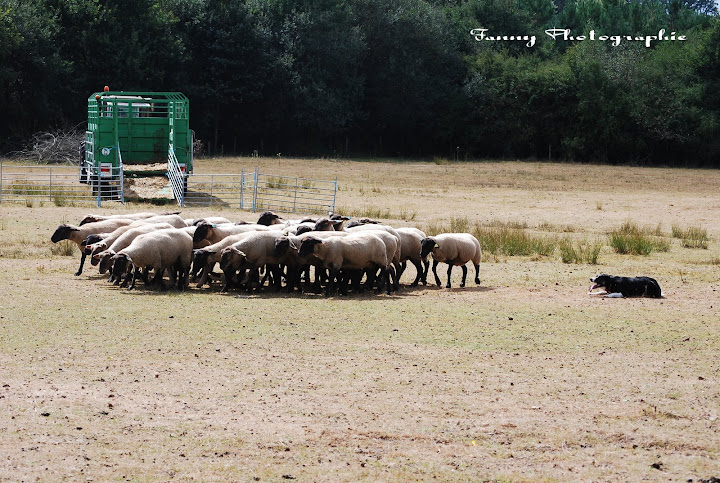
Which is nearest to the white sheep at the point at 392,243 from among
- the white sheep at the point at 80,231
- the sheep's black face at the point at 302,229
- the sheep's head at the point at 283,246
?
the sheep's black face at the point at 302,229

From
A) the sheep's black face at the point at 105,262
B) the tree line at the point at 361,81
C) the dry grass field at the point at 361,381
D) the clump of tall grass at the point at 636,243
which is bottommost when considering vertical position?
the dry grass field at the point at 361,381

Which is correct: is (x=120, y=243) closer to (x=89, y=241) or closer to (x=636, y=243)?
(x=89, y=241)

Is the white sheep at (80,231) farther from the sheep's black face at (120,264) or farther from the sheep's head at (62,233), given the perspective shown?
the sheep's black face at (120,264)

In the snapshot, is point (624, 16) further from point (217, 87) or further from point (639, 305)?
point (639, 305)

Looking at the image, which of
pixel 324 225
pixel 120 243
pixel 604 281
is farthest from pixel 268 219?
pixel 604 281

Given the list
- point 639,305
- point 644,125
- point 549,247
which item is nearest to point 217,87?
point 644,125

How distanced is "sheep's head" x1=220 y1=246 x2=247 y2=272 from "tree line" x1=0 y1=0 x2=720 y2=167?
37793 mm

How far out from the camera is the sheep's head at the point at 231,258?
14.8 m

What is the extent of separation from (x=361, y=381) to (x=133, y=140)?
2273 centimetres

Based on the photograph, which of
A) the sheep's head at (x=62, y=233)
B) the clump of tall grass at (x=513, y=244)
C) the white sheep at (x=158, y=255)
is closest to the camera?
the white sheep at (x=158, y=255)

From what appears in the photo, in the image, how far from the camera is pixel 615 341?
37.7ft

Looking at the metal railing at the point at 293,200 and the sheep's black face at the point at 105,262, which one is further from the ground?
the metal railing at the point at 293,200

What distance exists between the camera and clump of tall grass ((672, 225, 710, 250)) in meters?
21.8

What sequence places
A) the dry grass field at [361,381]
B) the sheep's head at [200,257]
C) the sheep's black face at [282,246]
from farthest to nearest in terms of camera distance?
the sheep's head at [200,257] < the sheep's black face at [282,246] < the dry grass field at [361,381]
